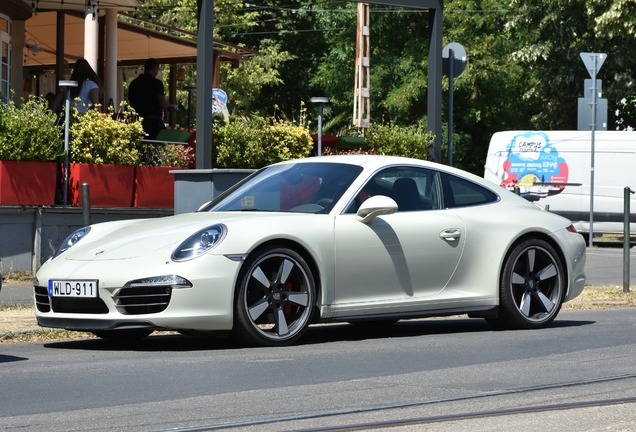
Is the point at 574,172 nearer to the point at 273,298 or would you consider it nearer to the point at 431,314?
the point at 431,314

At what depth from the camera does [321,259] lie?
857 centimetres

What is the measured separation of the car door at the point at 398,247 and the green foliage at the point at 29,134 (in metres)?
5.88

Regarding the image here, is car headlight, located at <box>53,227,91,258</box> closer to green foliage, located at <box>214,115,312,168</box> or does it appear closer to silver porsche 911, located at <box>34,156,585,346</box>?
silver porsche 911, located at <box>34,156,585,346</box>

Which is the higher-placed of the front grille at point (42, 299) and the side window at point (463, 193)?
the side window at point (463, 193)

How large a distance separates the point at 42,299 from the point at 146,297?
35.3 inches

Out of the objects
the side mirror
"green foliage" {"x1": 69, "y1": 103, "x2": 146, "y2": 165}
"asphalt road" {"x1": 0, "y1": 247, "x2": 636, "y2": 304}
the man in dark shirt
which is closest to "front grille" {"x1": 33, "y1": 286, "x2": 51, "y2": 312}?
the side mirror

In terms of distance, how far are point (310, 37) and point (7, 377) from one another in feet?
158

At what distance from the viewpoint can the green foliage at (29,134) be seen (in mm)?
13695

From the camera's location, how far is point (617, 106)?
40375mm

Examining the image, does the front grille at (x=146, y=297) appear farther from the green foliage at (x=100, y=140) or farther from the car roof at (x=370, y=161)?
the green foliage at (x=100, y=140)

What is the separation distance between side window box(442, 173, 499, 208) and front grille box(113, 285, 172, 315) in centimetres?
259

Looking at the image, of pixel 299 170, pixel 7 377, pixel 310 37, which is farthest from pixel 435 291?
pixel 310 37

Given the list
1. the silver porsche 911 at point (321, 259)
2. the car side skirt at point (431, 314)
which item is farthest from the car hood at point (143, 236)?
the car side skirt at point (431, 314)

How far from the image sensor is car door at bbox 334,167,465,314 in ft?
28.8
